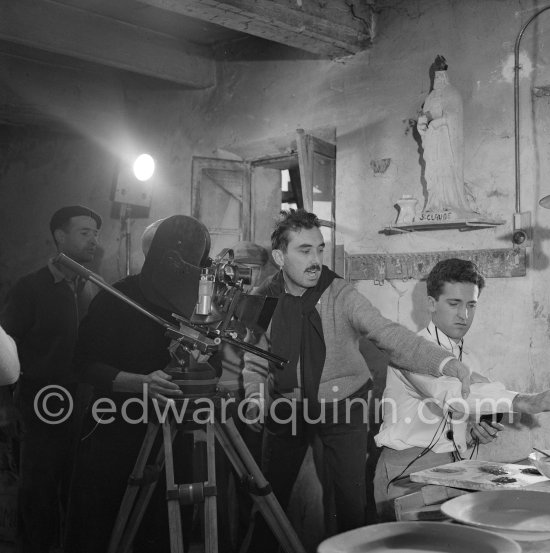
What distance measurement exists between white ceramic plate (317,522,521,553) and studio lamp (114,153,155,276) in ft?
15.6

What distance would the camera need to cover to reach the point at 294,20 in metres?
4.03

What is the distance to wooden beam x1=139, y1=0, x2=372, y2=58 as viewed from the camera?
12.6 ft

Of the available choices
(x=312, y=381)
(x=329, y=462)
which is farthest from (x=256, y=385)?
(x=329, y=462)

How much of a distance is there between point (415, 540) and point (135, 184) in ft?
16.1

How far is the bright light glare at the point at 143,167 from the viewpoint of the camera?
18.6 ft

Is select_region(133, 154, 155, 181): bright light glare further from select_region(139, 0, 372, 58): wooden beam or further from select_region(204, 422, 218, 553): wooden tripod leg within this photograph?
select_region(204, 422, 218, 553): wooden tripod leg

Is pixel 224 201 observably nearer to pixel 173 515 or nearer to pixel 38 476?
pixel 38 476

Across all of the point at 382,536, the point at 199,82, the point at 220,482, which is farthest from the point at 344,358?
the point at 199,82

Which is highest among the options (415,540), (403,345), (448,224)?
(448,224)

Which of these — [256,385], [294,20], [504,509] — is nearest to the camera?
[504,509]

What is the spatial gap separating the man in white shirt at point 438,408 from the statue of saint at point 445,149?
2.52 feet

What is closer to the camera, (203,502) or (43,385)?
(203,502)

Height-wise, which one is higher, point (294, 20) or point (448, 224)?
point (294, 20)

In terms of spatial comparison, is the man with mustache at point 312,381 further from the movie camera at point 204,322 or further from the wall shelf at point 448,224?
the wall shelf at point 448,224
